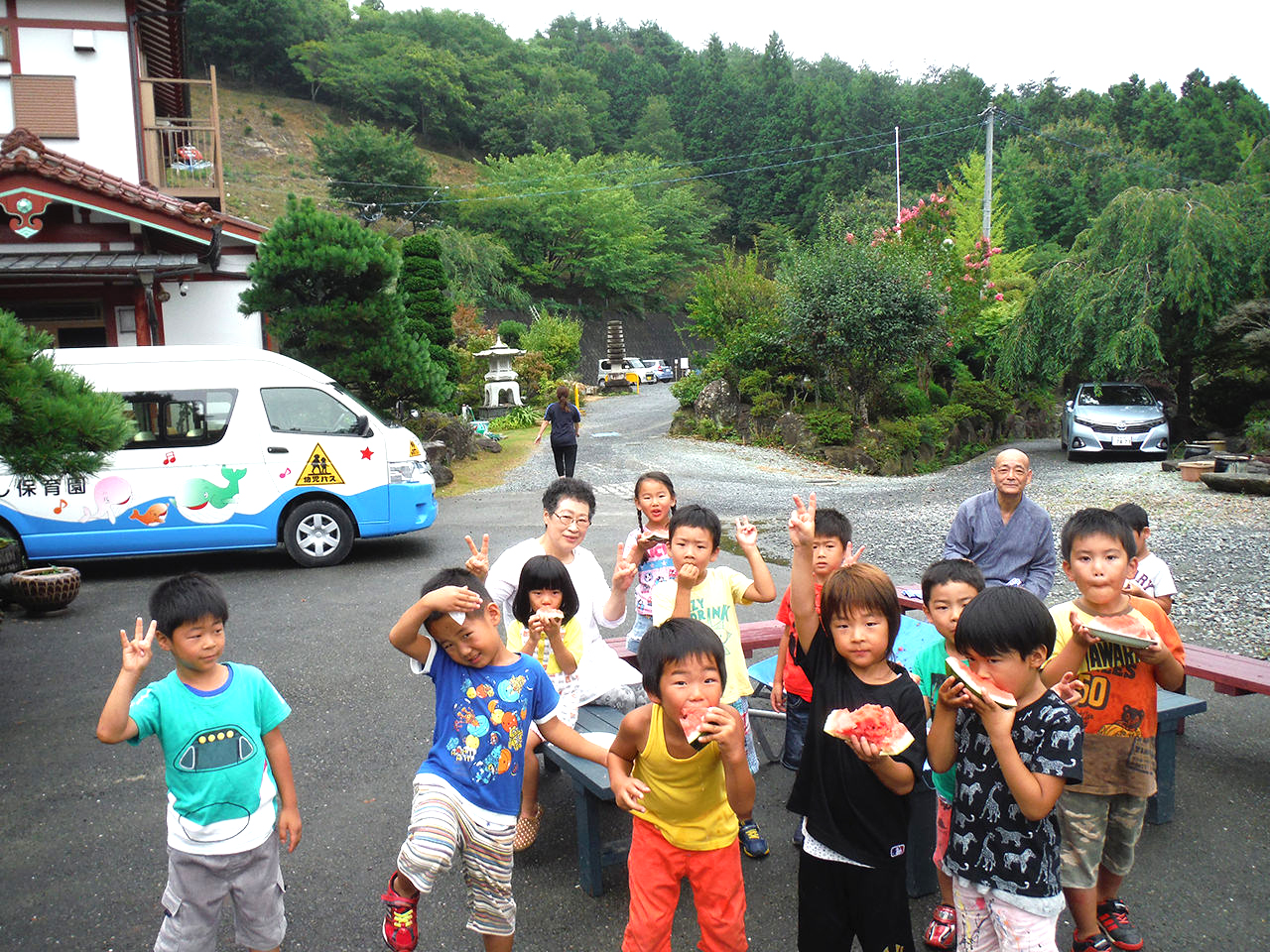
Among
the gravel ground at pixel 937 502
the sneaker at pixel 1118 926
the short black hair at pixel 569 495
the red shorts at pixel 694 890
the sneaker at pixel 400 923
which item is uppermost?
the short black hair at pixel 569 495

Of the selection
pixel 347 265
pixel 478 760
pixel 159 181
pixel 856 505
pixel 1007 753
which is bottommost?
pixel 856 505

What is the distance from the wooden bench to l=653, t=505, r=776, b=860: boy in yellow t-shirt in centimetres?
212

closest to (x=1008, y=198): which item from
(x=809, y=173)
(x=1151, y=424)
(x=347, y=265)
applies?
(x=809, y=173)

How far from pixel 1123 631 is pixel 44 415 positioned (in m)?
4.56

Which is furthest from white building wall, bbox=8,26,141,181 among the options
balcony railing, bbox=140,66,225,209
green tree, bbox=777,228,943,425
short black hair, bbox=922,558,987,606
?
short black hair, bbox=922,558,987,606

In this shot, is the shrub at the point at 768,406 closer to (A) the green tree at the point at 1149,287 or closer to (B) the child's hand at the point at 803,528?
(A) the green tree at the point at 1149,287

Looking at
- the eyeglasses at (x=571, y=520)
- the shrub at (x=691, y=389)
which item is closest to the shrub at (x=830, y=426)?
the shrub at (x=691, y=389)

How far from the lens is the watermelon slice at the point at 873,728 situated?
2.13m

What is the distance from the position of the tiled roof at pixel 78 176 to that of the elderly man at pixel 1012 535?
38.2 feet

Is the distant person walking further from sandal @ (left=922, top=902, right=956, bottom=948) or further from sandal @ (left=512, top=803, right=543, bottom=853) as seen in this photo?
sandal @ (left=922, top=902, right=956, bottom=948)

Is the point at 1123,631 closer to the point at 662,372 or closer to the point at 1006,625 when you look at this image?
the point at 1006,625

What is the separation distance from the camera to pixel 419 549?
32.3ft

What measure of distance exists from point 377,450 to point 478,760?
6.88 metres

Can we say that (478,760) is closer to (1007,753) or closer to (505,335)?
(1007,753)
